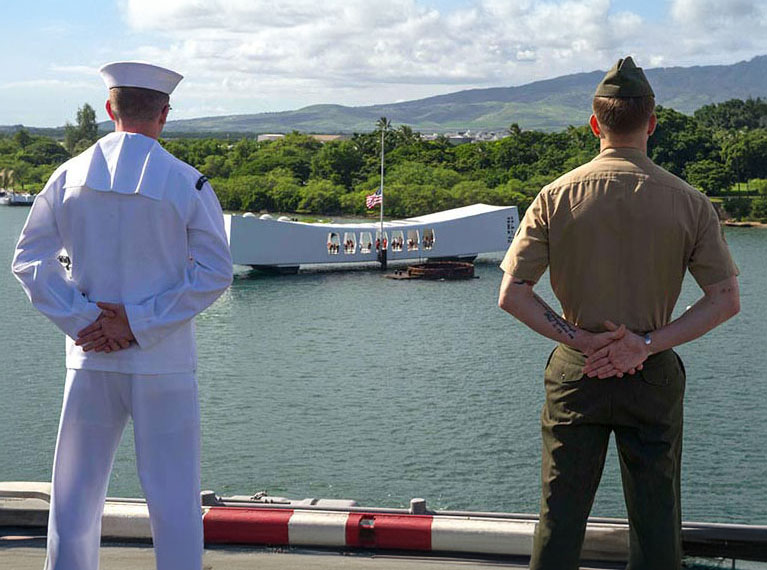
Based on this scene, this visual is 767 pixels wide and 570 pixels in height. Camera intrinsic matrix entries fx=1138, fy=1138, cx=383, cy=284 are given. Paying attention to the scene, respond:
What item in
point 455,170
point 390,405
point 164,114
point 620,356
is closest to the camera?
point 620,356

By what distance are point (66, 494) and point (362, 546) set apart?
1.13 m

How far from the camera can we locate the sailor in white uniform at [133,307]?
101 inches

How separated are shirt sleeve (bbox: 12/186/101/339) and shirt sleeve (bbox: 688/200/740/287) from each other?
1350mm

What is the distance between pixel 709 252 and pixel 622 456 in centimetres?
49

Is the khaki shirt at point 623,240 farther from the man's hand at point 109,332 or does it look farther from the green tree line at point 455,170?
the green tree line at point 455,170

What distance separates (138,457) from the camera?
2.60m

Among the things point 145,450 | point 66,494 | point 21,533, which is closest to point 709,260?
point 145,450

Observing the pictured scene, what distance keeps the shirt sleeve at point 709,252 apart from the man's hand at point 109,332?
4.16 ft

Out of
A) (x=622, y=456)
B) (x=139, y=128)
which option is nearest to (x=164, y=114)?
(x=139, y=128)

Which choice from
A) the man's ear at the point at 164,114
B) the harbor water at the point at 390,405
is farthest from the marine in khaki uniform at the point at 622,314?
the harbor water at the point at 390,405

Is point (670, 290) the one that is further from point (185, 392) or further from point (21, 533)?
point (21, 533)

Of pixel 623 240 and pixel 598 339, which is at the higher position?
pixel 623 240

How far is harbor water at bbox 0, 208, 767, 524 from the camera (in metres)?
11.9

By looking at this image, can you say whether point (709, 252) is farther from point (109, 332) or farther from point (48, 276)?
point (48, 276)
